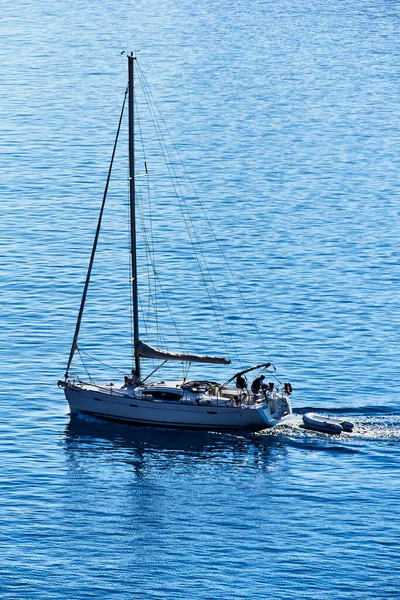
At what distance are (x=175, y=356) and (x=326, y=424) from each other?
11.3 metres

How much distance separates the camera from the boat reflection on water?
99375mm

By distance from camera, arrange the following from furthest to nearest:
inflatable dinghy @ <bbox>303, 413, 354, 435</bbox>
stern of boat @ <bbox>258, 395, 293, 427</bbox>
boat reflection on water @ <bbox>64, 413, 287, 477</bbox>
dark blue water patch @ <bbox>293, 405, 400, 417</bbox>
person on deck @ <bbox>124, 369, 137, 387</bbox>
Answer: dark blue water patch @ <bbox>293, 405, 400, 417</bbox> → person on deck @ <bbox>124, 369, 137, 387</bbox> → inflatable dinghy @ <bbox>303, 413, 354, 435</bbox> → stern of boat @ <bbox>258, 395, 293, 427</bbox> → boat reflection on water @ <bbox>64, 413, 287, 477</bbox>

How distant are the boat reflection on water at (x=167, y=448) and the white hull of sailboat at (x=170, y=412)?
61cm

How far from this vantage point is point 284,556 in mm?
87562

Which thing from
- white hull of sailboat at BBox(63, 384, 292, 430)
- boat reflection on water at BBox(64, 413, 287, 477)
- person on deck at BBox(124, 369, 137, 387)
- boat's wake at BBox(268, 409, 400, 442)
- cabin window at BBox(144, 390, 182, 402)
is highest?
person on deck at BBox(124, 369, 137, 387)

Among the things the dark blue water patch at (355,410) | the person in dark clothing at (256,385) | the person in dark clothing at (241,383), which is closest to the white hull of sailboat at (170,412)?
the person in dark clothing at (256,385)

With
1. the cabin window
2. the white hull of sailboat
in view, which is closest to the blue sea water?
the white hull of sailboat

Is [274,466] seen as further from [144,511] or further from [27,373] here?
[27,373]

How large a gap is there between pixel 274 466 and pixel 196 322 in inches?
1269

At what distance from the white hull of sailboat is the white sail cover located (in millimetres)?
3895

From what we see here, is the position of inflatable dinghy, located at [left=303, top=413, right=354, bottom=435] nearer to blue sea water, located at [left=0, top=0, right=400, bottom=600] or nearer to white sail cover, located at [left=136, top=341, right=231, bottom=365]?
blue sea water, located at [left=0, top=0, right=400, bottom=600]

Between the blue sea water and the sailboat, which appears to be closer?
the blue sea water

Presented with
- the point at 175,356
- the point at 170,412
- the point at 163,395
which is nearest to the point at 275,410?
the point at 170,412

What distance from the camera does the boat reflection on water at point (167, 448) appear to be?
3912 inches
